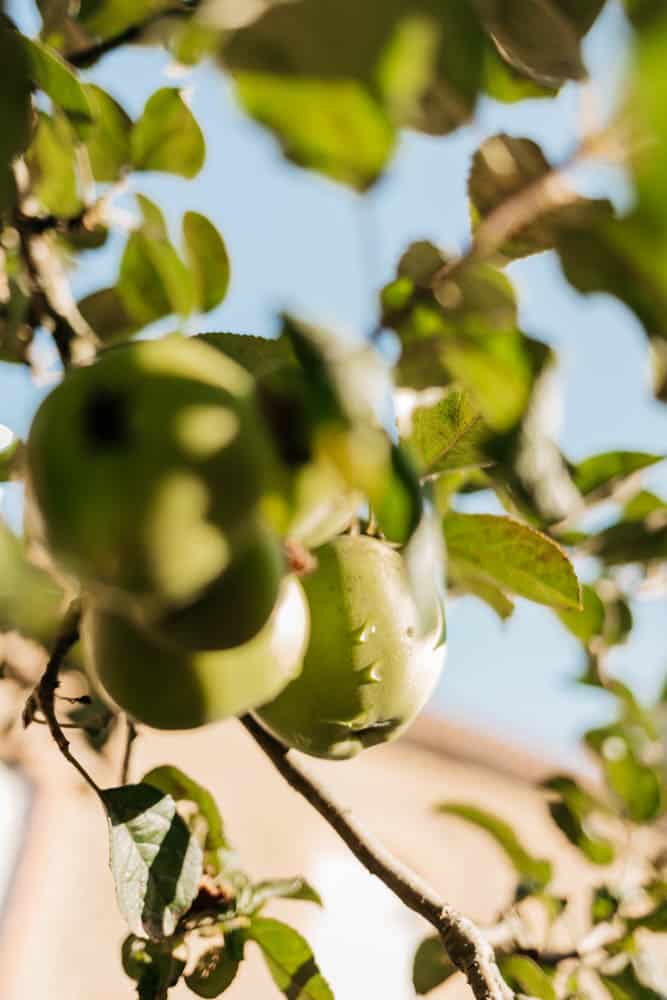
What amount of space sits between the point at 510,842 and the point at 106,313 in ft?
2.88

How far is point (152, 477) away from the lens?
0.38m

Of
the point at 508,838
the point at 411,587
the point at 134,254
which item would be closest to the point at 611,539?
the point at 411,587

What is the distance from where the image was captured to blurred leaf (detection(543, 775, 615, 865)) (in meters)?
1.26

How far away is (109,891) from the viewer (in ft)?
11.2

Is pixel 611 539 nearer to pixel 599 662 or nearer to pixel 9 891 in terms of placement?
pixel 599 662

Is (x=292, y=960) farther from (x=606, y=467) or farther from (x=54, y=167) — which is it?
(x=54, y=167)

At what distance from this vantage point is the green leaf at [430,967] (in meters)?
1.12

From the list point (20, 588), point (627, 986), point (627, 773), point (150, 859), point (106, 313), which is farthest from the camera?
point (627, 773)

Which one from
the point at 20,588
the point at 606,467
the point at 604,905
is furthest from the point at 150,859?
the point at 604,905

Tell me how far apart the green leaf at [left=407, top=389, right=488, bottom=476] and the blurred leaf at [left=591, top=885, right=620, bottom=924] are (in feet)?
2.54

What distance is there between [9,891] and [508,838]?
2.51 metres

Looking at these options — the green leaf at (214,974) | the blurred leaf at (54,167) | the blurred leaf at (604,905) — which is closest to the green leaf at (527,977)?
the blurred leaf at (604,905)

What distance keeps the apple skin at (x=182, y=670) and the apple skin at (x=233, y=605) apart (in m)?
0.04

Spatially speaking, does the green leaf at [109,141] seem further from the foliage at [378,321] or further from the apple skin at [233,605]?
the apple skin at [233,605]
